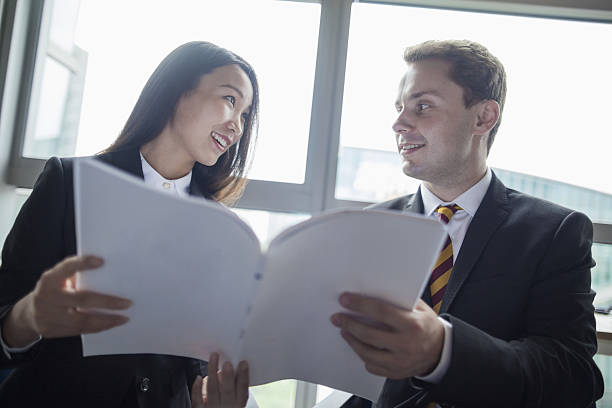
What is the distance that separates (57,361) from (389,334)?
870 millimetres

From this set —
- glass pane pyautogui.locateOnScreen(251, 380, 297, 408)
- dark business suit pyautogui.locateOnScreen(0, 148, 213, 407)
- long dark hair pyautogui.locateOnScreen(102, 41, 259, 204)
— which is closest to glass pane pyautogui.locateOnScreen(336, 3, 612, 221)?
long dark hair pyautogui.locateOnScreen(102, 41, 259, 204)

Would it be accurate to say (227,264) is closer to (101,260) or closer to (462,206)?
(101,260)

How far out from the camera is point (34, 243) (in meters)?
1.16

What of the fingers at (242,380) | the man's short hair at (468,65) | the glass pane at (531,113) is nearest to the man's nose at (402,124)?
the man's short hair at (468,65)

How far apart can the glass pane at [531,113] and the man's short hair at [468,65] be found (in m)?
0.44

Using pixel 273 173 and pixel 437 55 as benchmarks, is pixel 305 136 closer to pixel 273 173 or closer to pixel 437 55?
pixel 273 173

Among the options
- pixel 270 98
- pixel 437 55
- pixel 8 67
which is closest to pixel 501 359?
pixel 437 55

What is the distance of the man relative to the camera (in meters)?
0.85

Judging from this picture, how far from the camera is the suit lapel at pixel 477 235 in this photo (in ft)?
4.10

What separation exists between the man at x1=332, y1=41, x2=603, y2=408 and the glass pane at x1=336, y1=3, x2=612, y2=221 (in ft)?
1.35

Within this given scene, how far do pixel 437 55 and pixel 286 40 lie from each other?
77 centimetres

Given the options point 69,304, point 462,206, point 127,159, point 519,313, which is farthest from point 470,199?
point 69,304

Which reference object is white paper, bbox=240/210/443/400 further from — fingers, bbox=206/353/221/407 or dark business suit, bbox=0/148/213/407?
dark business suit, bbox=0/148/213/407

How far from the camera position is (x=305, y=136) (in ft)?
6.79
